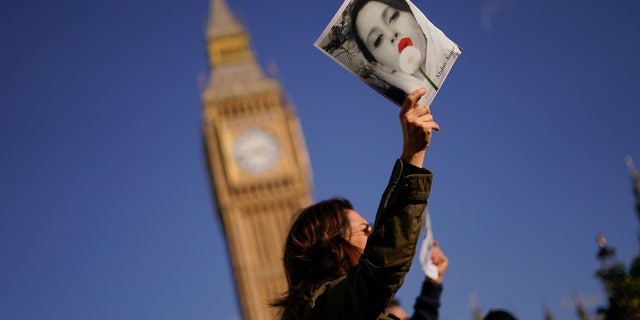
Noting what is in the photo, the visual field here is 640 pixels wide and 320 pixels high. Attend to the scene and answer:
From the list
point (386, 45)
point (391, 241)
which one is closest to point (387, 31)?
point (386, 45)

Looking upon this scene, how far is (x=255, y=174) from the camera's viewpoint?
4322cm

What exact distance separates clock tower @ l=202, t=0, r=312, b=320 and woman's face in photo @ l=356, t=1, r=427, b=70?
39.5m

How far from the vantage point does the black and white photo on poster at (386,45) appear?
296 centimetres

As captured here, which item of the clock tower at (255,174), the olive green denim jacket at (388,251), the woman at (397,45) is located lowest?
the olive green denim jacket at (388,251)

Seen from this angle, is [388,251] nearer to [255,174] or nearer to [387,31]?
[387,31]

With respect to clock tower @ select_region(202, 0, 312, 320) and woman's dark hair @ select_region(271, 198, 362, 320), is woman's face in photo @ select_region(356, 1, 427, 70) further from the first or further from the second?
clock tower @ select_region(202, 0, 312, 320)

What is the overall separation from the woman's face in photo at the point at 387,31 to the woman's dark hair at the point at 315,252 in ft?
1.93

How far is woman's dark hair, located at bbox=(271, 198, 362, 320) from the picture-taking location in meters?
3.15

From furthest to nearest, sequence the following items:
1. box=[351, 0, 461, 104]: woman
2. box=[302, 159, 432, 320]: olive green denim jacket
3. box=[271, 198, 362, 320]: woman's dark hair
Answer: box=[271, 198, 362, 320]: woman's dark hair < box=[351, 0, 461, 104]: woman < box=[302, 159, 432, 320]: olive green denim jacket

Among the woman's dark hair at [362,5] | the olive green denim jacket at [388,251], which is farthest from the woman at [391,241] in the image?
the woman's dark hair at [362,5]

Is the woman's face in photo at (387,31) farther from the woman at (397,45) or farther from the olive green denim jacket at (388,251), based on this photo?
the olive green denim jacket at (388,251)

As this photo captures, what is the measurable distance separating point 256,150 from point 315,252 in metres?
39.9

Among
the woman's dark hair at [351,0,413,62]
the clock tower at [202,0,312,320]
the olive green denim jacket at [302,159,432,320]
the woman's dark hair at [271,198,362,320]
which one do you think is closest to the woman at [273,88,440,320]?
the olive green denim jacket at [302,159,432,320]

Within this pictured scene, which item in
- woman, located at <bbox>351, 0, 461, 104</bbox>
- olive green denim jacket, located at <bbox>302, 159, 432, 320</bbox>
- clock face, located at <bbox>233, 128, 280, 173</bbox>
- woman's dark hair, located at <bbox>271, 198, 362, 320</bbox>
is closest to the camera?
olive green denim jacket, located at <bbox>302, 159, 432, 320</bbox>
